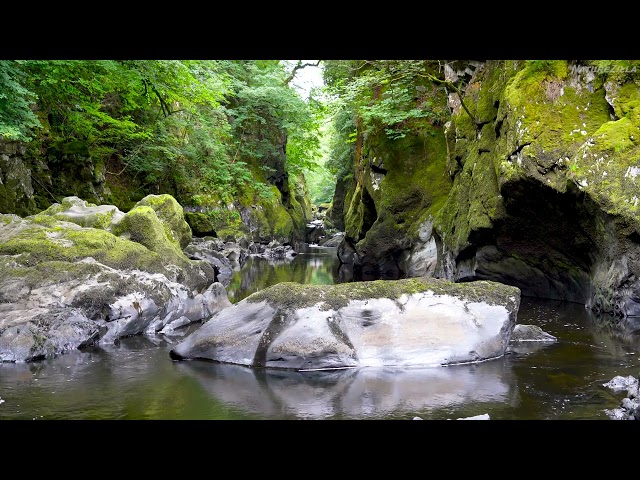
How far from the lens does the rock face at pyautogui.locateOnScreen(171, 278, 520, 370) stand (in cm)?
756

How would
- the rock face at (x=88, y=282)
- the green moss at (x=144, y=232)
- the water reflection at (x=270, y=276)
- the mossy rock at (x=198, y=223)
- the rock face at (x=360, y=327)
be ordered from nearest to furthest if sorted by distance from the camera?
the rock face at (x=360, y=327) < the rock face at (x=88, y=282) < the green moss at (x=144, y=232) < the water reflection at (x=270, y=276) < the mossy rock at (x=198, y=223)

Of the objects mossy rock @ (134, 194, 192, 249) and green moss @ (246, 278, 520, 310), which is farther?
mossy rock @ (134, 194, 192, 249)

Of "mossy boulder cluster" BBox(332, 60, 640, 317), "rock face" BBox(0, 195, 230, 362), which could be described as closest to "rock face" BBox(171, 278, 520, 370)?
"rock face" BBox(0, 195, 230, 362)

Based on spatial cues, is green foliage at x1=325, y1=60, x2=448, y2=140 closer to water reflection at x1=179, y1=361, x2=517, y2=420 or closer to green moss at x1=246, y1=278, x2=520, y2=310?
green moss at x1=246, y1=278, x2=520, y2=310

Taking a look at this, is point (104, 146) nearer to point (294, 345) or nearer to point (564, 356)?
point (294, 345)

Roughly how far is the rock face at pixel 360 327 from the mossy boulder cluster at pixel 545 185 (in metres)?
3.40

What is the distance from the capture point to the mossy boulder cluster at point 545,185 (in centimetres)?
1020

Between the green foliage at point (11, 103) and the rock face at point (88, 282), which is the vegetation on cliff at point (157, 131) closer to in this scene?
the green foliage at point (11, 103)

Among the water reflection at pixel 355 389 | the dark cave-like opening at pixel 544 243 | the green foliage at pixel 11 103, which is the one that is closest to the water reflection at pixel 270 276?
the dark cave-like opening at pixel 544 243

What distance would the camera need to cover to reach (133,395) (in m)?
6.24

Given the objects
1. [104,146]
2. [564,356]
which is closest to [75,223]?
[104,146]

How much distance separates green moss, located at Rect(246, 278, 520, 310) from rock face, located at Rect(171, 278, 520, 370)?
0.05 ft

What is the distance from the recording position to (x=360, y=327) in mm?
7852

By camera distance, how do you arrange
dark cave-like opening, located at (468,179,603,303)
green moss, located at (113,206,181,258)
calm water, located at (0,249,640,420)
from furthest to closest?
green moss, located at (113,206,181,258), dark cave-like opening, located at (468,179,603,303), calm water, located at (0,249,640,420)
